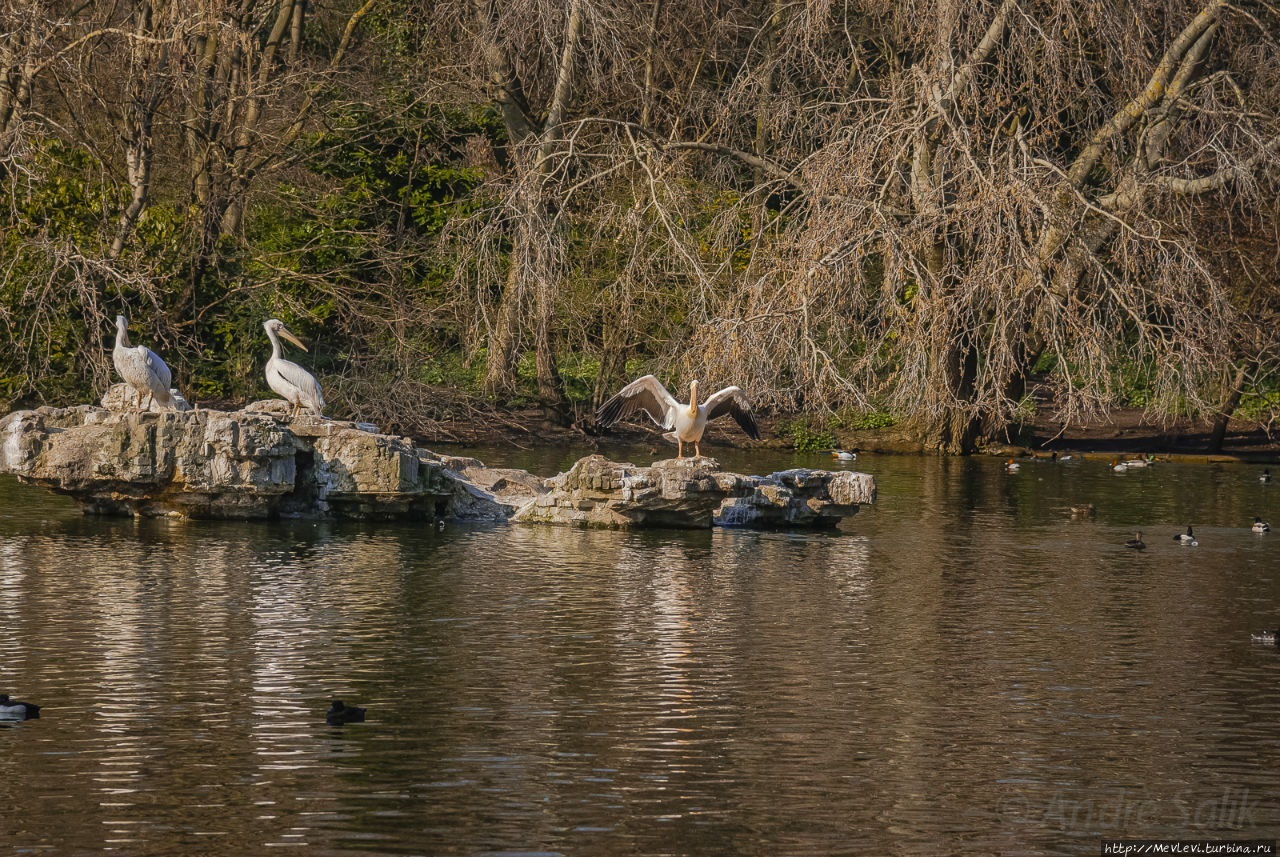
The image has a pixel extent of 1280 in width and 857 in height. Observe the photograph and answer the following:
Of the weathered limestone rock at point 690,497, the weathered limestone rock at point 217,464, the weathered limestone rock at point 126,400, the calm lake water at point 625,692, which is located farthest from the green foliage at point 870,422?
the weathered limestone rock at point 126,400

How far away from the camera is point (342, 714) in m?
7.93

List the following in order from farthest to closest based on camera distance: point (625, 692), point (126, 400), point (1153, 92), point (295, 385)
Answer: point (1153, 92) → point (126, 400) → point (295, 385) → point (625, 692)

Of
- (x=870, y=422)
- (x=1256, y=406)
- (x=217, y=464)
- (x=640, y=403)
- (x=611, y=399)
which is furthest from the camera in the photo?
(x=1256, y=406)

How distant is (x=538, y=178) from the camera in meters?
20.7

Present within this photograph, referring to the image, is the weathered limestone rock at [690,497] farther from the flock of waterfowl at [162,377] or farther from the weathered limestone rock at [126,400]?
the weathered limestone rock at [126,400]

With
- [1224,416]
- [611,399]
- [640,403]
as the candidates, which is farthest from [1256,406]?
[611,399]

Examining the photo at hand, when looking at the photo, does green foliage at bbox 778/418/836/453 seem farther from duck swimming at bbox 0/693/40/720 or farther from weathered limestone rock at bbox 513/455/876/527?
duck swimming at bbox 0/693/40/720

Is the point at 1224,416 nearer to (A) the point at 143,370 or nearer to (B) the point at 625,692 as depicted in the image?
(A) the point at 143,370

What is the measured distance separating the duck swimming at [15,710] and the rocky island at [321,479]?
7345 millimetres

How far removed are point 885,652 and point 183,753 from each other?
4528 millimetres

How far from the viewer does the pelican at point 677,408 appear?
1616 cm

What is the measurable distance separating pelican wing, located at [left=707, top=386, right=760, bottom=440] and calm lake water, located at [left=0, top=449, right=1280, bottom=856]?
1668mm

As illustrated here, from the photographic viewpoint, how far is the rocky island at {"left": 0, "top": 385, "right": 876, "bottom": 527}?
50.0 ft

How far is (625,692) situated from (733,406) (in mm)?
8250
